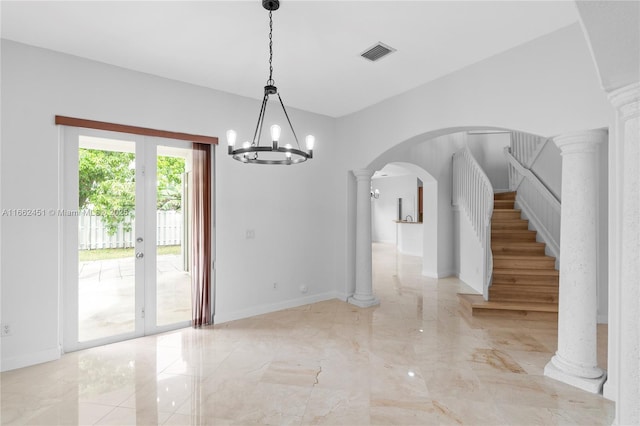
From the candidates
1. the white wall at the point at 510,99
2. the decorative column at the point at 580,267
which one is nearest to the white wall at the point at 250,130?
the white wall at the point at 510,99

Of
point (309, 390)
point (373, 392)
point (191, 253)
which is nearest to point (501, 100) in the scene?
point (373, 392)

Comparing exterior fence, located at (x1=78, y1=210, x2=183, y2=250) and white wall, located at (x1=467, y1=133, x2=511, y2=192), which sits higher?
white wall, located at (x1=467, y1=133, x2=511, y2=192)

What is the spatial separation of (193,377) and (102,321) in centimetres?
159

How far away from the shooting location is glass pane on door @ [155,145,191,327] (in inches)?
160

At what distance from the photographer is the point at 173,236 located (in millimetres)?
4156

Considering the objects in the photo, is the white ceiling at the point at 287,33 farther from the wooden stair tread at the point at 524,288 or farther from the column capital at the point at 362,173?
the wooden stair tread at the point at 524,288

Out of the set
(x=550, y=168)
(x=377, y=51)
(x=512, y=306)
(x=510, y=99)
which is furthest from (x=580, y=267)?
(x=550, y=168)

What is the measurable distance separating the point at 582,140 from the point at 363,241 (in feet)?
10.4

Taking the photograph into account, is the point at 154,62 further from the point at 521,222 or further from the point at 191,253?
the point at 521,222

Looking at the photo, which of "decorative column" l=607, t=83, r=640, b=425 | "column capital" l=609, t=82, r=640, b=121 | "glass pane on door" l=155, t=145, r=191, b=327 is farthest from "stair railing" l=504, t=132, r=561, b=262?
"glass pane on door" l=155, t=145, r=191, b=327

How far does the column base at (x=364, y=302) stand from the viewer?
5078mm

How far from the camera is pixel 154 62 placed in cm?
356

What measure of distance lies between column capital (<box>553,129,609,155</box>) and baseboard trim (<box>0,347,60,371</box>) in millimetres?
5385

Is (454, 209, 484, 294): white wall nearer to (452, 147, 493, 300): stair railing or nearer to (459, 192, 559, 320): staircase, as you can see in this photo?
(452, 147, 493, 300): stair railing
